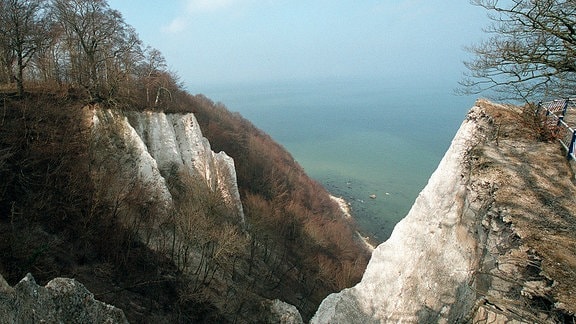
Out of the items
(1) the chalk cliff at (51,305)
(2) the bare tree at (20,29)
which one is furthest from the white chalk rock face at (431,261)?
(2) the bare tree at (20,29)

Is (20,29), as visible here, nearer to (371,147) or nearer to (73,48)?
(73,48)

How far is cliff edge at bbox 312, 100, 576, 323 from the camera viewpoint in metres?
4.99

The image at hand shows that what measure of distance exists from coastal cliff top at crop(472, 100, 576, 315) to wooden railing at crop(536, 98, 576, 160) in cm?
23

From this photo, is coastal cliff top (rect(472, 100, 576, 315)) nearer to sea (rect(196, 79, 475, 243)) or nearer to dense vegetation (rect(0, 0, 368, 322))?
dense vegetation (rect(0, 0, 368, 322))

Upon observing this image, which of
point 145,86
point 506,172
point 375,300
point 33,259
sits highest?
point 145,86

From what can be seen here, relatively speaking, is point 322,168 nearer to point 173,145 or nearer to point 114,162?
point 173,145

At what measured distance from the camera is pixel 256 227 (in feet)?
83.5

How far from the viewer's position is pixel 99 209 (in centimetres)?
1432

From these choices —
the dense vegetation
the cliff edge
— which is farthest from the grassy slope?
the cliff edge

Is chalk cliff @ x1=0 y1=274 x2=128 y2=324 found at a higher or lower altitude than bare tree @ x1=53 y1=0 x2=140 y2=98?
lower

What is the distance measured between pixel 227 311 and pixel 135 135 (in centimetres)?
1008

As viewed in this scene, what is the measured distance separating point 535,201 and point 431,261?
11.2 ft

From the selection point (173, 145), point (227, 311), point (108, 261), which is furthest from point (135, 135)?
point (227, 311)

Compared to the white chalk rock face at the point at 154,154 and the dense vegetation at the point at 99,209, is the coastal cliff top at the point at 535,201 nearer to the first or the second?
the dense vegetation at the point at 99,209
